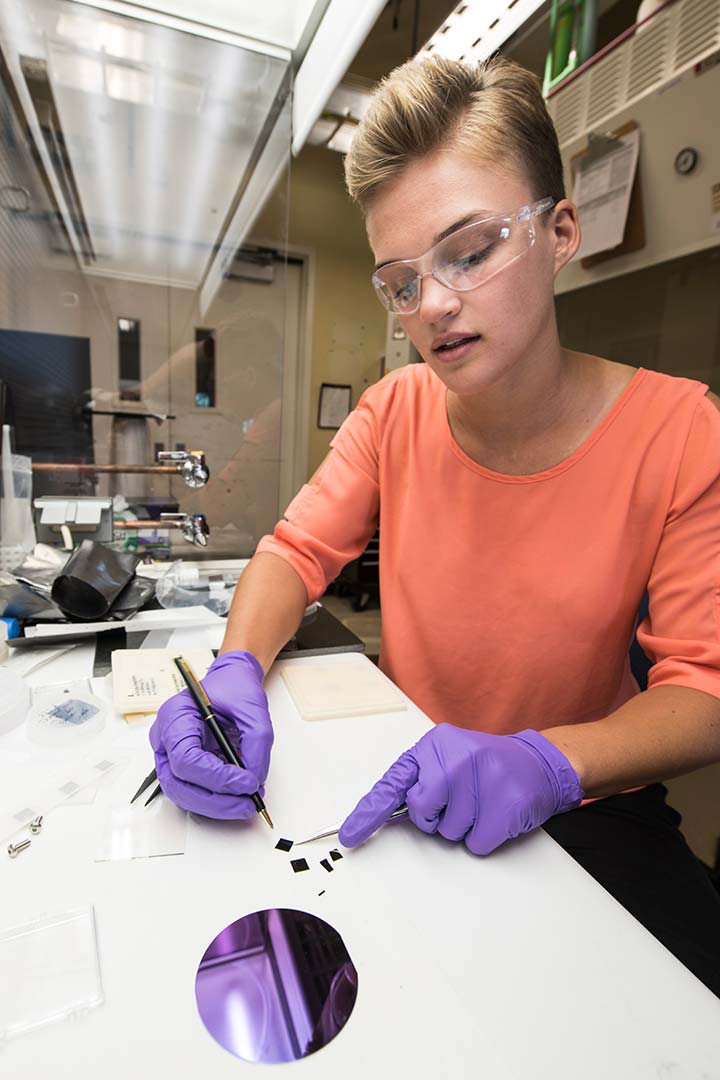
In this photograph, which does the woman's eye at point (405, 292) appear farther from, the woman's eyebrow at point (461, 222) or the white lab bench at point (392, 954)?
the white lab bench at point (392, 954)

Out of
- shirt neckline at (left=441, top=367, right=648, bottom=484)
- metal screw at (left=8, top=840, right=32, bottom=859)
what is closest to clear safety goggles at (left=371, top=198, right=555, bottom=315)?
shirt neckline at (left=441, top=367, right=648, bottom=484)

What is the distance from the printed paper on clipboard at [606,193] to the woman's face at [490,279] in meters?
0.82

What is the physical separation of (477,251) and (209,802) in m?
0.71

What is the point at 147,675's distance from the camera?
0.81 meters

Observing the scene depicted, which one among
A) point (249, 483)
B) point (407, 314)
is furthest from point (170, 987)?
point (249, 483)

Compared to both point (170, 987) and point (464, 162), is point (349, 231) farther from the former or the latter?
point (170, 987)

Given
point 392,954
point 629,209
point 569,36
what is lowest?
point 392,954

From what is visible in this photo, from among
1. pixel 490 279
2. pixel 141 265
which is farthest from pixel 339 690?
pixel 141 265

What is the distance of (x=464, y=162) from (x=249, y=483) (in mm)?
2021

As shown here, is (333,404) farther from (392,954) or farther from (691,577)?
(392,954)

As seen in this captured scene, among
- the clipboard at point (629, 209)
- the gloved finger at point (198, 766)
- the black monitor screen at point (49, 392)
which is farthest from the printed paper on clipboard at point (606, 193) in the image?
the black monitor screen at point (49, 392)

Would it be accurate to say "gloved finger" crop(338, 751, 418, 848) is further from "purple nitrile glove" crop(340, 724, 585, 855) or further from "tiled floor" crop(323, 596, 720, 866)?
"tiled floor" crop(323, 596, 720, 866)

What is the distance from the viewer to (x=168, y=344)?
263 cm

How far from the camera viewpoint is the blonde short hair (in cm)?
72
